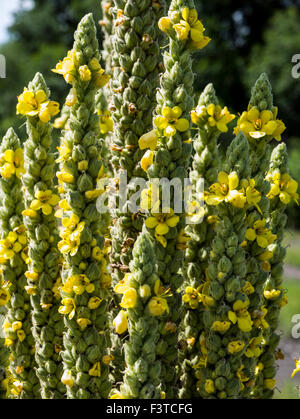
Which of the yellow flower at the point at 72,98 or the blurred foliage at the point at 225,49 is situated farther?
the blurred foliage at the point at 225,49

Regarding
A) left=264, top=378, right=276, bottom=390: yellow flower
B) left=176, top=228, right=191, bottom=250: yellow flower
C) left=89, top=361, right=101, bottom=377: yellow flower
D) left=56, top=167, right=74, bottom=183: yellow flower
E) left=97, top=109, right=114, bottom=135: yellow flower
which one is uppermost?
left=97, top=109, right=114, bottom=135: yellow flower

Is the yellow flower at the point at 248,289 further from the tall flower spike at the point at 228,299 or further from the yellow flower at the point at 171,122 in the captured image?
the yellow flower at the point at 171,122

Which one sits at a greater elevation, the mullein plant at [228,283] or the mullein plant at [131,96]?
the mullein plant at [131,96]

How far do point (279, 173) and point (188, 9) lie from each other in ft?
1.80

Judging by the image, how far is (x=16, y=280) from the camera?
153 centimetres

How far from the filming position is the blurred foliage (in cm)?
1590

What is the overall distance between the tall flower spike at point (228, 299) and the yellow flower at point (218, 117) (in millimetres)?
123

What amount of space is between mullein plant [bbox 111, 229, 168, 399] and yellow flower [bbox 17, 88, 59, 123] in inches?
18.7

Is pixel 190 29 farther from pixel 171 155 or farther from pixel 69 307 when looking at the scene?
pixel 69 307

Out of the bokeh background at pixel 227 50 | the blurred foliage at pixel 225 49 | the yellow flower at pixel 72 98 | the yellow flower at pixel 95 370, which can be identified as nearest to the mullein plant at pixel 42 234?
the yellow flower at pixel 72 98

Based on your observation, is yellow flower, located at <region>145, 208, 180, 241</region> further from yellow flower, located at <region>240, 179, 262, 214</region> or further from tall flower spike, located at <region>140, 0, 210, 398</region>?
yellow flower, located at <region>240, 179, 262, 214</region>

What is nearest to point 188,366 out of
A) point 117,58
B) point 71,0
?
point 117,58

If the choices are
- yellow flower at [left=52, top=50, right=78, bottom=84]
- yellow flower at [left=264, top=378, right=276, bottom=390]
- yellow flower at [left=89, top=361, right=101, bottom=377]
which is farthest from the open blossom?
yellow flower at [left=264, top=378, right=276, bottom=390]

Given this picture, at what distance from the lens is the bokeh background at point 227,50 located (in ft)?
49.5
